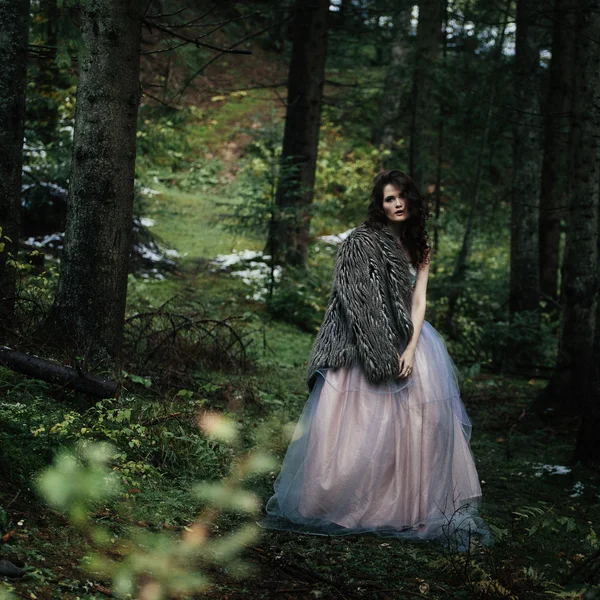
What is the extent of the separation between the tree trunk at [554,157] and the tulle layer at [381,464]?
23.7ft

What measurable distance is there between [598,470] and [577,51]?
383 centimetres

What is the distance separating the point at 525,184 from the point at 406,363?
7161 millimetres

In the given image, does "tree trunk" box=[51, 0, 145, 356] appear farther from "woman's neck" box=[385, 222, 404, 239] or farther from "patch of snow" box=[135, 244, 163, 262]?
"patch of snow" box=[135, 244, 163, 262]

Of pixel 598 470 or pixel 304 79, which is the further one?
pixel 304 79

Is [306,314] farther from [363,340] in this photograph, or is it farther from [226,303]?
[363,340]

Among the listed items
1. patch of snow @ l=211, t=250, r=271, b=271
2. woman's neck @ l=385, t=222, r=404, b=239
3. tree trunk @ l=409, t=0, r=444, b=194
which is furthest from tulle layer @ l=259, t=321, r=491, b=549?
tree trunk @ l=409, t=0, r=444, b=194

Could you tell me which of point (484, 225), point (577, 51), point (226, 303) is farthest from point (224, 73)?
point (577, 51)

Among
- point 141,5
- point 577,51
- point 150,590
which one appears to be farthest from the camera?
point 577,51

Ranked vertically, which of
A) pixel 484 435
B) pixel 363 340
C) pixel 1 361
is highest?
pixel 363 340

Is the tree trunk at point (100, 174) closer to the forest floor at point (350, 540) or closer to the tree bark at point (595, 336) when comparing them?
the forest floor at point (350, 540)

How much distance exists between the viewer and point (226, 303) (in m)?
10.7

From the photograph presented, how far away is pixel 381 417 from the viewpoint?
4.54m

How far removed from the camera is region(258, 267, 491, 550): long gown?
4434 millimetres

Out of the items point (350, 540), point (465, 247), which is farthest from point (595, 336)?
point (465, 247)
